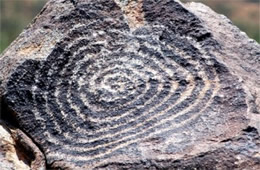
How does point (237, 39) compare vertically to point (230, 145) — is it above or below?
above

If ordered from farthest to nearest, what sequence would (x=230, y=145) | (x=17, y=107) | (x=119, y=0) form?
(x=119, y=0), (x=17, y=107), (x=230, y=145)

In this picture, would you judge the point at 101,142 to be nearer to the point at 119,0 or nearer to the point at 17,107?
the point at 17,107

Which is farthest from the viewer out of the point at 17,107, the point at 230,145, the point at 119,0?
the point at 119,0

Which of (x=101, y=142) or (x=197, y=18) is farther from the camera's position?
(x=197, y=18)

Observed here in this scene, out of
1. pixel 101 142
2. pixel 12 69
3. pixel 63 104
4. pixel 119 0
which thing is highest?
pixel 119 0

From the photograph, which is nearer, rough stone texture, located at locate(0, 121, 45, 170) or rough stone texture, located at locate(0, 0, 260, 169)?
rough stone texture, located at locate(0, 0, 260, 169)

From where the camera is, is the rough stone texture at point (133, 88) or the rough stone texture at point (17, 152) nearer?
the rough stone texture at point (133, 88)

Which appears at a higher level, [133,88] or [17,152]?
[133,88]

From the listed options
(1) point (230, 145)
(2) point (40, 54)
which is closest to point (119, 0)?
(2) point (40, 54)
